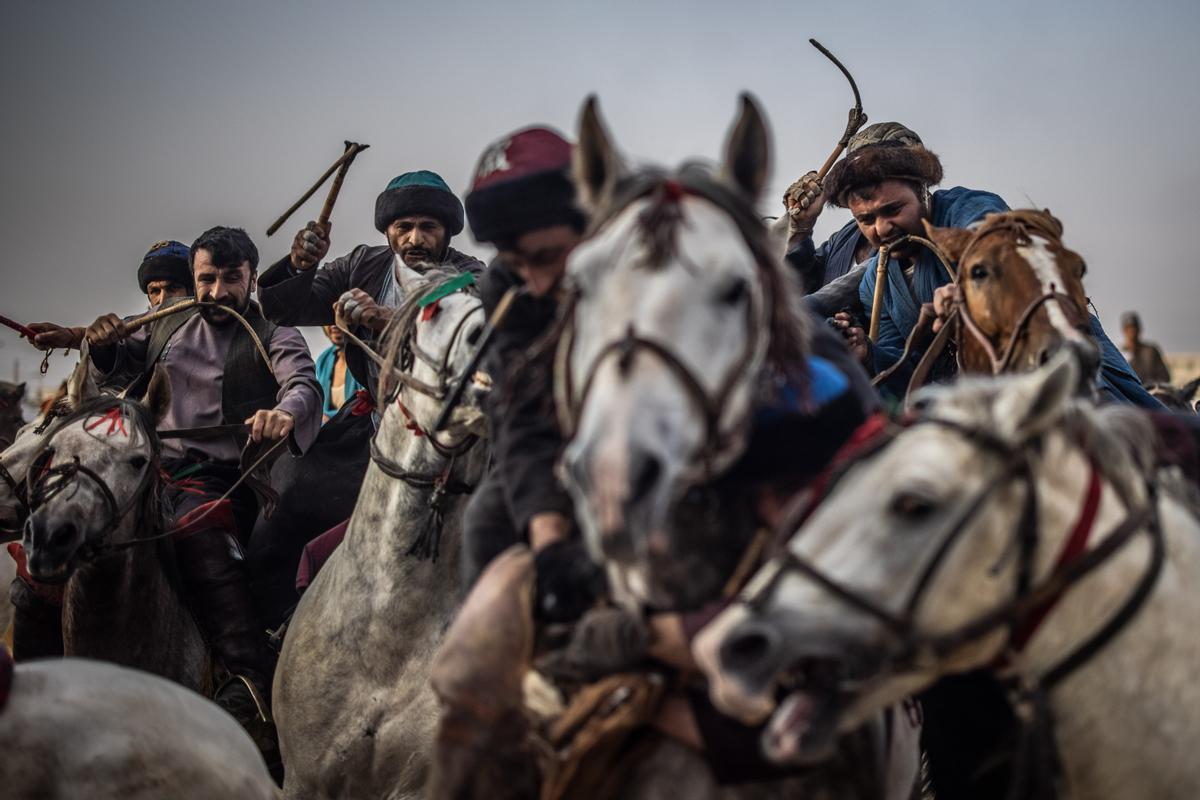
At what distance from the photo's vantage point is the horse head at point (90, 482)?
6184mm

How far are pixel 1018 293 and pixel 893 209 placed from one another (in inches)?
52.7

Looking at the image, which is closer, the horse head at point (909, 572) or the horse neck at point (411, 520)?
the horse head at point (909, 572)

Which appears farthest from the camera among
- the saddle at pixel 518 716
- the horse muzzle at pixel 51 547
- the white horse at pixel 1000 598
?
the horse muzzle at pixel 51 547

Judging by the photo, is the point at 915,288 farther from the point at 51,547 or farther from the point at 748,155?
the point at 51,547

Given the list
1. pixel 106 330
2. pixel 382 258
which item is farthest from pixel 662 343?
pixel 106 330

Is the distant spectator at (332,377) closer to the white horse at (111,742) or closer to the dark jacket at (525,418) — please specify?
the white horse at (111,742)

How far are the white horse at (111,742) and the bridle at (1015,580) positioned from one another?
2466 millimetres

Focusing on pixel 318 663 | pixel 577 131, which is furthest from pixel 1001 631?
pixel 318 663

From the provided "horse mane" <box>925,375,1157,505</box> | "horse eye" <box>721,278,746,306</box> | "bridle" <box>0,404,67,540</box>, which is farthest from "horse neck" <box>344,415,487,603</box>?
"horse mane" <box>925,375,1157,505</box>

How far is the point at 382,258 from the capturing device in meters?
8.12

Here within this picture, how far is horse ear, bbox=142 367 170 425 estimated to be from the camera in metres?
7.03

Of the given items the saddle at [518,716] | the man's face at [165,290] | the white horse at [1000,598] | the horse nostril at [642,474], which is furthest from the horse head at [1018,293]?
the man's face at [165,290]

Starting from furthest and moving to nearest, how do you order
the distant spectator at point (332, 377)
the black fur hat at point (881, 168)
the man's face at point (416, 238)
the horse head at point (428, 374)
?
the distant spectator at point (332, 377) → the man's face at point (416, 238) → the black fur hat at point (881, 168) → the horse head at point (428, 374)

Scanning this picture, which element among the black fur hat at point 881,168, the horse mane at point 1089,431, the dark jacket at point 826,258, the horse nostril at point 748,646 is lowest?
the horse nostril at point 748,646
